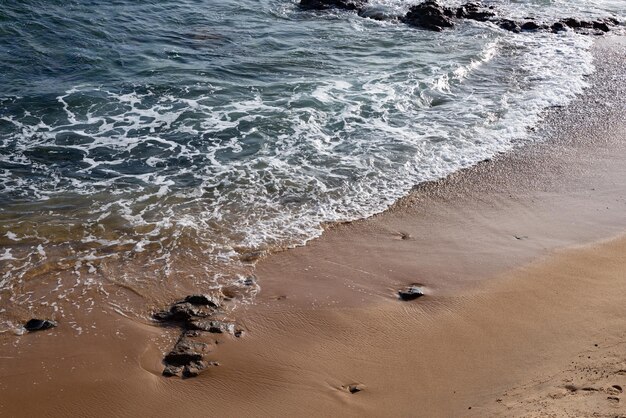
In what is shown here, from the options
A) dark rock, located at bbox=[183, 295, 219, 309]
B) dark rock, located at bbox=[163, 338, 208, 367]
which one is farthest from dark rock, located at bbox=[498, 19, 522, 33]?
dark rock, located at bbox=[163, 338, 208, 367]

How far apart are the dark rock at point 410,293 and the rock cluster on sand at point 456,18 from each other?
12570mm

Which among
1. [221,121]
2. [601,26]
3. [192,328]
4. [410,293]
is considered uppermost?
[601,26]

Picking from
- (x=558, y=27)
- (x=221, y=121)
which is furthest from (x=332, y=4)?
(x=221, y=121)

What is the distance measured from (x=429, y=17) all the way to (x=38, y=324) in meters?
14.9

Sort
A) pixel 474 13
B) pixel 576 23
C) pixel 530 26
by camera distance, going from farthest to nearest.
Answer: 1. pixel 474 13
2. pixel 576 23
3. pixel 530 26

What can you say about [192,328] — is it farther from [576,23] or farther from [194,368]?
[576,23]

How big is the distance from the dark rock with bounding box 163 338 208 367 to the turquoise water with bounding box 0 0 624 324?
1.23 m

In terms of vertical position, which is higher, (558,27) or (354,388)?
(558,27)

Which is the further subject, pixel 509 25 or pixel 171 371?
pixel 509 25

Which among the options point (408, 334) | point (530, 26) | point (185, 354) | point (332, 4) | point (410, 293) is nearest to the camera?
point (185, 354)

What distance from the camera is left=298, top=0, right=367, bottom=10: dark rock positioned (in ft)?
65.3

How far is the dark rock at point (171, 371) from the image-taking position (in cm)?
622

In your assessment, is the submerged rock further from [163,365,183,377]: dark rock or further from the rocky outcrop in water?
[163,365,183,377]: dark rock

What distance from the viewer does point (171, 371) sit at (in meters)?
6.25
